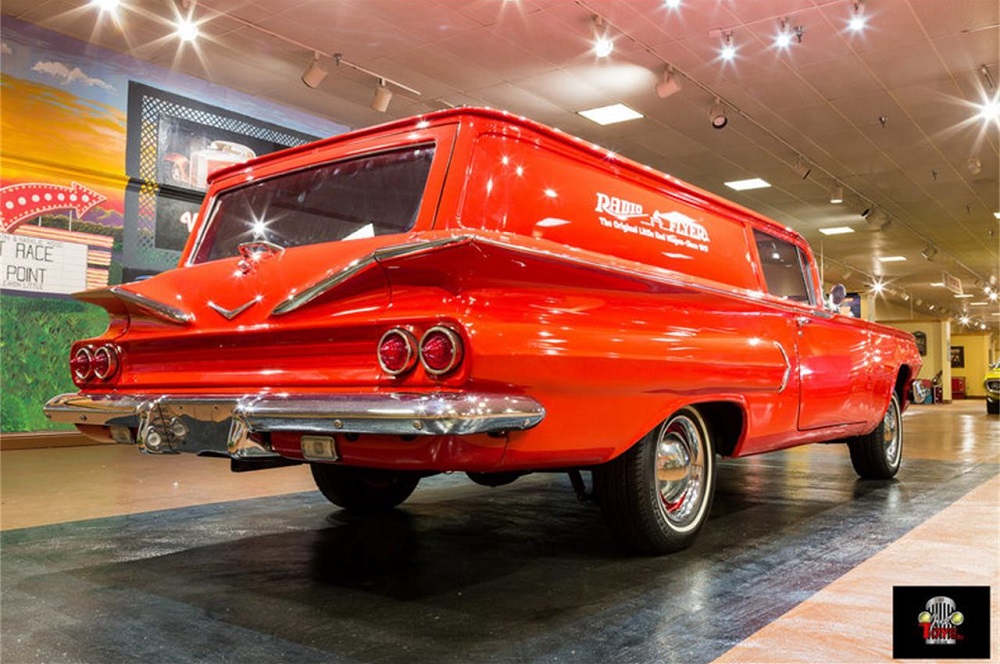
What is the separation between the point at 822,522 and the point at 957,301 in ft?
112

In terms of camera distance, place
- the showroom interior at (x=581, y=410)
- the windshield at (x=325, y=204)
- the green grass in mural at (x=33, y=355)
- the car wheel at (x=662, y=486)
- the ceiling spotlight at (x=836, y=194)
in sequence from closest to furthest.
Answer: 1. the showroom interior at (x=581, y=410)
2. the windshield at (x=325, y=204)
3. the car wheel at (x=662, y=486)
4. the green grass in mural at (x=33, y=355)
5. the ceiling spotlight at (x=836, y=194)

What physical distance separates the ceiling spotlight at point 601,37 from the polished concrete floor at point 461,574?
15.6 ft

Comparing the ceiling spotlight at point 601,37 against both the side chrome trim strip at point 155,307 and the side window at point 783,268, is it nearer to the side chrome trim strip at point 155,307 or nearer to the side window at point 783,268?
the side window at point 783,268

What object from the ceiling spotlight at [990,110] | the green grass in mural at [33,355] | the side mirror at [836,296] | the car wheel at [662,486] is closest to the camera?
the car wheel at [662,486]

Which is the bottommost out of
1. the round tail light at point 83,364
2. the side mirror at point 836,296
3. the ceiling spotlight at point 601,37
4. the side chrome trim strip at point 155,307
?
the round tail light at point 83,364

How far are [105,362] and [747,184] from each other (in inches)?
502

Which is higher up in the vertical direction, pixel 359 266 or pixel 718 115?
pixel 718 115

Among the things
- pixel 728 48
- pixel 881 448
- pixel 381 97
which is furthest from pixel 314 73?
pixel 881 448

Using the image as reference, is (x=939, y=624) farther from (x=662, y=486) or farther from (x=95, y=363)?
(x=95, y=363)

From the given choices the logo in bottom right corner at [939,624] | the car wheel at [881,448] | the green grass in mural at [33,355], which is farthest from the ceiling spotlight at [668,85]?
the logo in bottom right corner at [939,624]

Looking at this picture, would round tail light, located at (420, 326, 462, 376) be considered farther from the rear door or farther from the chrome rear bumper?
the rear door

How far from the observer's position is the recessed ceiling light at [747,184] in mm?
13992

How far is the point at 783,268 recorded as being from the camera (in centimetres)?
465

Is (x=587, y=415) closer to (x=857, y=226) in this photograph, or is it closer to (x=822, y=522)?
(x=822, y=522)
